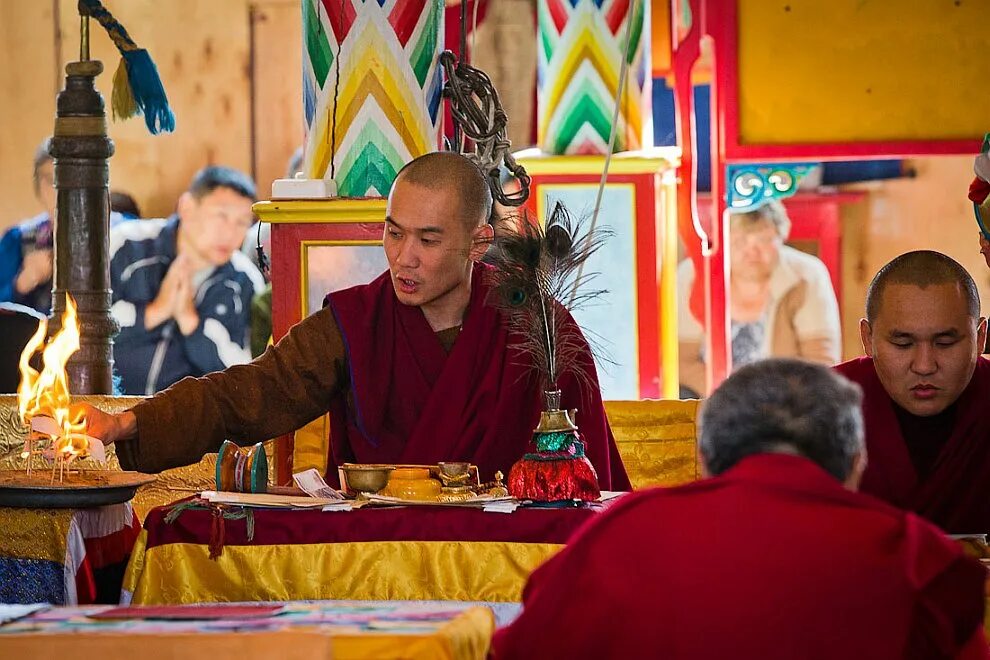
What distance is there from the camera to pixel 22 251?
8352 millimetres

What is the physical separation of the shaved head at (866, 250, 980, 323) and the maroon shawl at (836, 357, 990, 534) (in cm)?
24

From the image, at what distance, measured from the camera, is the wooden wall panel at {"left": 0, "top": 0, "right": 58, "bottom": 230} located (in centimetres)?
812

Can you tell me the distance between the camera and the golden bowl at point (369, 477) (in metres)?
3.21

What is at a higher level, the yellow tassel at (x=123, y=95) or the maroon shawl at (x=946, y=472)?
the yellow tassel at (x=123, y=95)

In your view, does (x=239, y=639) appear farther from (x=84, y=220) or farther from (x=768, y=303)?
(x=768, y=303)

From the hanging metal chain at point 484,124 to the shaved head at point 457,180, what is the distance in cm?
51

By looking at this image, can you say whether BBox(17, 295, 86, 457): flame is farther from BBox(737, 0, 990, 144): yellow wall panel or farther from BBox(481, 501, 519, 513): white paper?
BBox(737, 0, 990, 144): yellow wall panel

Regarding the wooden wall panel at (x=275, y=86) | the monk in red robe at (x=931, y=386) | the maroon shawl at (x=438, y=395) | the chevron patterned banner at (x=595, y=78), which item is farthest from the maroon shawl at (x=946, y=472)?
the wooden wall panel at (x=275, y=86)

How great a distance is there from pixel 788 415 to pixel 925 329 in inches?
63.2

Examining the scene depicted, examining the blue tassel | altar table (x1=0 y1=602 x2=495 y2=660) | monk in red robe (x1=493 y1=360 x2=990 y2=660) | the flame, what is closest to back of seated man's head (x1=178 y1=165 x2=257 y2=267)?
the blue tassel

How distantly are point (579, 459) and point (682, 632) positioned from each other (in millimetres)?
1336

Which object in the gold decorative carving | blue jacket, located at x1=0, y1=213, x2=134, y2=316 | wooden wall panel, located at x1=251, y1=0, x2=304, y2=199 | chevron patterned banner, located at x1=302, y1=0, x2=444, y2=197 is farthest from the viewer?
blue jacket, located at x1=0, y1=213, x2=134, y2=316

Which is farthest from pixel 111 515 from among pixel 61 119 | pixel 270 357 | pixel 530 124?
pixel 530 124

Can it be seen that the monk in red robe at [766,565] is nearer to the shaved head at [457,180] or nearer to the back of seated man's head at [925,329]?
the back of seated man's head at [925,329]
